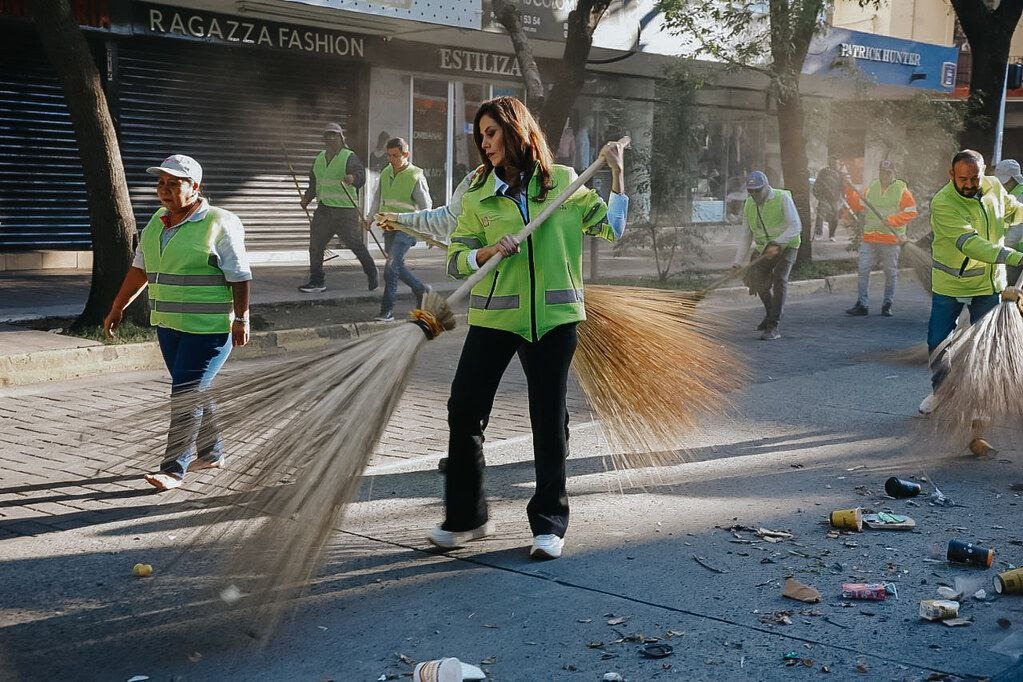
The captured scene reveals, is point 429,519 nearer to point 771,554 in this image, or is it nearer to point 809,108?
point 771,554

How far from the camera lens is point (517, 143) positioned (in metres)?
4.73

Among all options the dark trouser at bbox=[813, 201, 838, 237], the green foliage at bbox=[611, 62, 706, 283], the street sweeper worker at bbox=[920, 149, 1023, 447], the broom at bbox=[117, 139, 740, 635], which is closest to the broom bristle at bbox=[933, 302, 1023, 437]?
the street sweeper worker at bbox=[920, 149, 1023, 447]

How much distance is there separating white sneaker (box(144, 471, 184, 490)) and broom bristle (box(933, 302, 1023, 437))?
420 centimetres

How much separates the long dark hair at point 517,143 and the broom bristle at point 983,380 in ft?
10.1

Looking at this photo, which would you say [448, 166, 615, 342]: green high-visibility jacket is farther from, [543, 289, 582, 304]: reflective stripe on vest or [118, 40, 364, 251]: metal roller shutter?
[118, 40, 364, 251]: metal roller shutter

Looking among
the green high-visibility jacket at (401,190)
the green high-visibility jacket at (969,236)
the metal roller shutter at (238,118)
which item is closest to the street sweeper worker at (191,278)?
the green high-visibility jacket at (969,236)

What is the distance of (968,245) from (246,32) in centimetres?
1212

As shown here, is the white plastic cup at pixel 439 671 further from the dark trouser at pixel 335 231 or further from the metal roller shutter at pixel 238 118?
the metal roller shutter at pixel 238 118

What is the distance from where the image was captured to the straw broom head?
6.51 m

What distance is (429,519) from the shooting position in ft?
17.8

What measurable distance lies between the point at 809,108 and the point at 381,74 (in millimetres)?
7819

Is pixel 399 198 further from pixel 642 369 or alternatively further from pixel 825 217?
pixel 825 217

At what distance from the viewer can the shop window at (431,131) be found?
19.3 meters

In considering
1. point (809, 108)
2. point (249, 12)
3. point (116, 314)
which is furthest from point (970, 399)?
point (809, 108)
